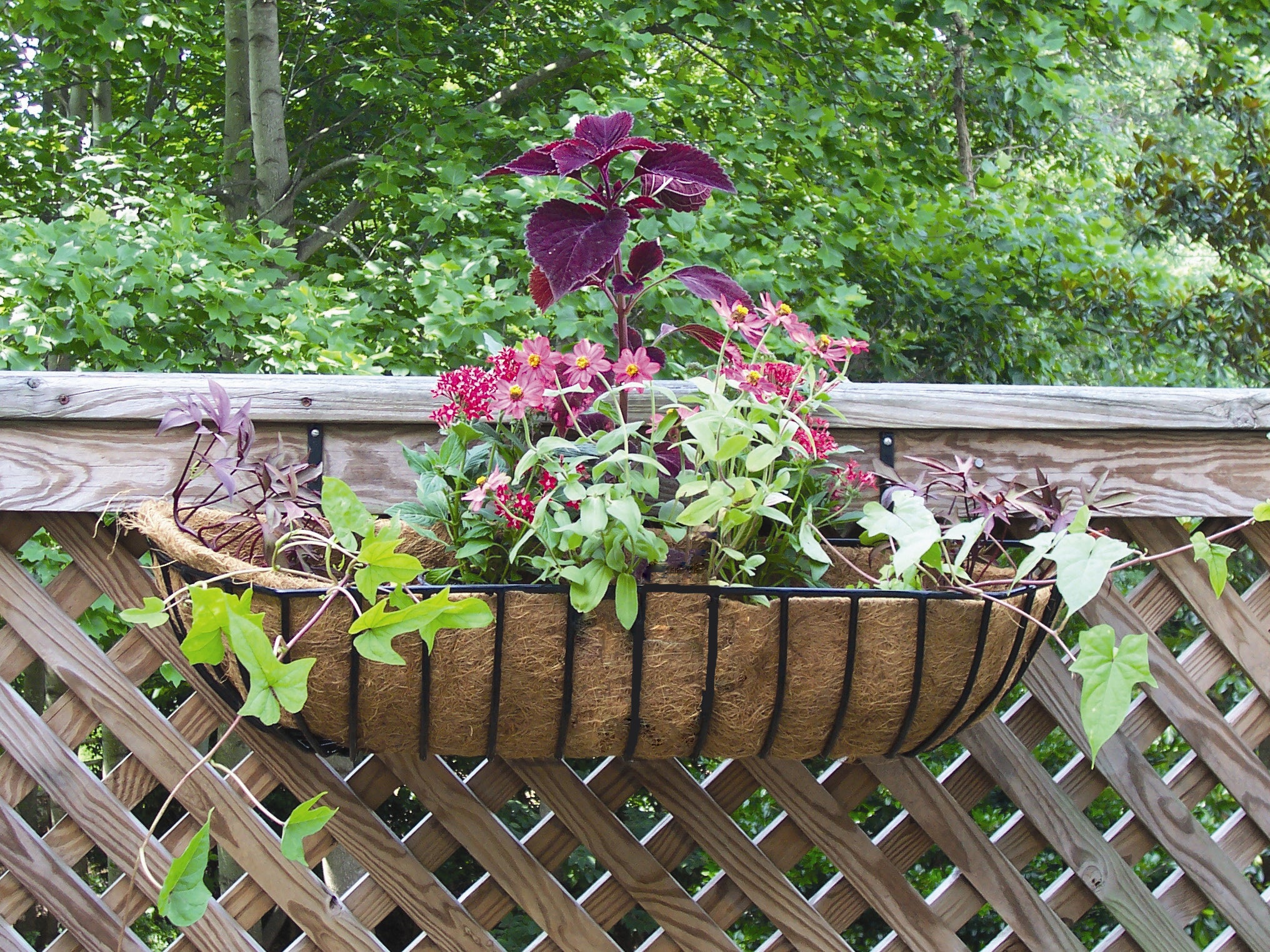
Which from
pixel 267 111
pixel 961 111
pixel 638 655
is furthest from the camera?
pixel 961 111

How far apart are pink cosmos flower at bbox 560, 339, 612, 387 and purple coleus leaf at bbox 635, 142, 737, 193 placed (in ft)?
0.54

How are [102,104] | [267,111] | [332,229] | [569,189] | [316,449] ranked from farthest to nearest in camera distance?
[102,104] → [332,229] → [267,111] → [569,189] → [316,449]

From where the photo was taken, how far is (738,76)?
4.17 meters

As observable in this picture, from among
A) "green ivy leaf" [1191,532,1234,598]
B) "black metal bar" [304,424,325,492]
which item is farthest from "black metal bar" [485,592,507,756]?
"green ivy leaf" [1191,532,1234,598]

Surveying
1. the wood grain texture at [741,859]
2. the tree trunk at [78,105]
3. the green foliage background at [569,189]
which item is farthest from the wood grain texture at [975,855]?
the tree trunk at [78,105]

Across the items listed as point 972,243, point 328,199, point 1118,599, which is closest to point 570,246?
point 1118,599

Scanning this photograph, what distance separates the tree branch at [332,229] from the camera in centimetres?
452

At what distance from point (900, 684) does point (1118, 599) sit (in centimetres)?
46

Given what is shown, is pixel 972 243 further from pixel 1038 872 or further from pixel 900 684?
pixel 900 684

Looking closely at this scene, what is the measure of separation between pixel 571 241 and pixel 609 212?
54 millimetres

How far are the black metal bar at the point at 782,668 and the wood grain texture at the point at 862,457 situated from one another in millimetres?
321

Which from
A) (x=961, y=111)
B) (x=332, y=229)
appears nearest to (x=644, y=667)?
(x=332, y=229)

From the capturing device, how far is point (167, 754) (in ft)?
3.43

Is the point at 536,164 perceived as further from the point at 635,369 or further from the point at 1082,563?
the point at 1082,563
